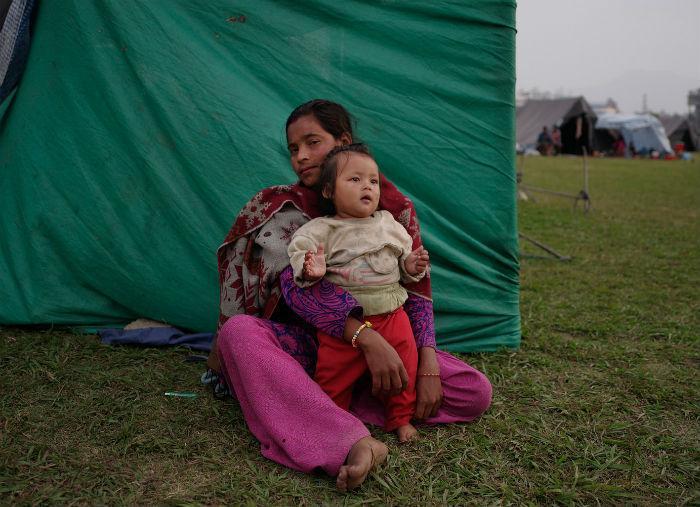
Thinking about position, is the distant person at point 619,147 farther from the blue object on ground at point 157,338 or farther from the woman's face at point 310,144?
the woman's face at point 310,144

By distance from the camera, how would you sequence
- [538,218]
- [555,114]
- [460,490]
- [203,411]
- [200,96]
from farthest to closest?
[555,114] < [538,218] < [200,96] < [203,411] < [460,490]

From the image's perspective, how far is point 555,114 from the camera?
87.2ft

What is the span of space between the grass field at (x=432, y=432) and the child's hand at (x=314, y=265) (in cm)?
60

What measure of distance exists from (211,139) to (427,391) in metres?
1.57

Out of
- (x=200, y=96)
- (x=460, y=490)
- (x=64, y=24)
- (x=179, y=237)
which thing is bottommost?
(x=460, y=490)

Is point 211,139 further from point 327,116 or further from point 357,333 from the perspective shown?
point 357,333

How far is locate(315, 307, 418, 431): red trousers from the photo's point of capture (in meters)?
2.09

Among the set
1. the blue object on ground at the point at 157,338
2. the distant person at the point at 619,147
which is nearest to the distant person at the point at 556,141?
the distant person at the point at 619,147

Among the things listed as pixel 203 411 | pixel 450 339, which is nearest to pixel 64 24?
pixel 203 411

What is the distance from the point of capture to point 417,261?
2121mm

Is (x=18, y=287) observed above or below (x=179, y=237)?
below

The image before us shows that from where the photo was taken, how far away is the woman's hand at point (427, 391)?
214 cm

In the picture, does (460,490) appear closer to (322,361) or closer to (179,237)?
(322,361)

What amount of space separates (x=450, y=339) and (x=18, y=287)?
2125 millimetres
